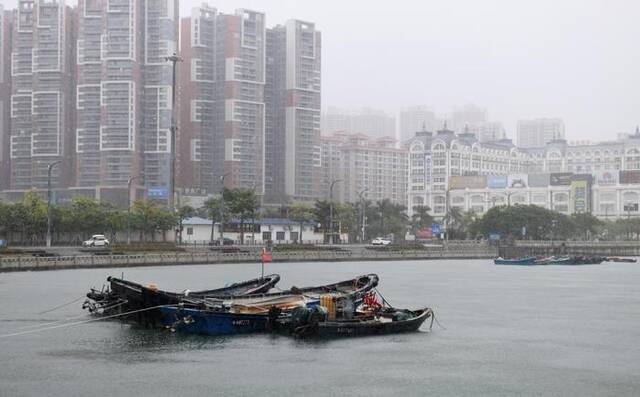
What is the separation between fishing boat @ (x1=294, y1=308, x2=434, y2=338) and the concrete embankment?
3624 centimetres

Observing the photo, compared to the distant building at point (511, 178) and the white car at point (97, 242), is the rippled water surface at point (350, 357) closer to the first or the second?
the white car at point (97, 242)

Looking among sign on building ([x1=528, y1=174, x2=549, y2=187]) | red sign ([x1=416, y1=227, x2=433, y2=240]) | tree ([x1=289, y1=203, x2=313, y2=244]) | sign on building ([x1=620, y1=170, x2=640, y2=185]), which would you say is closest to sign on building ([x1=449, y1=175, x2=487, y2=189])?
sign on building ([x1=528, y1=174, x2=549, y2=187])

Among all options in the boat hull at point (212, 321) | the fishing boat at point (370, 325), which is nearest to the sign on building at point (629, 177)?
the fishing boat at point (370, 325)

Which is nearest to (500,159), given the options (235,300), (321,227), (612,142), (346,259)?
(612,142)

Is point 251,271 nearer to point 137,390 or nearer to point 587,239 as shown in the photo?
point 137,390

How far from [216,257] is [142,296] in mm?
45677

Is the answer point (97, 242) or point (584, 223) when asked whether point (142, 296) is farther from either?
point (584, 223)

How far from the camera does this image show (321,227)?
112 metres

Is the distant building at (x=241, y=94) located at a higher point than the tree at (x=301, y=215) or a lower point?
higher

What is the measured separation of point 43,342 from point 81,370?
5.85m

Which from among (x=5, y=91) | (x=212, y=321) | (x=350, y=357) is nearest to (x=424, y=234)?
(x=5, y=91)

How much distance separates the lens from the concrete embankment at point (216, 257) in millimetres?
65250

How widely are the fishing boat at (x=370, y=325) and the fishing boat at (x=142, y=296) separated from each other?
17.9 ft

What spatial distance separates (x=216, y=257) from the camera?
8025 centimetres
